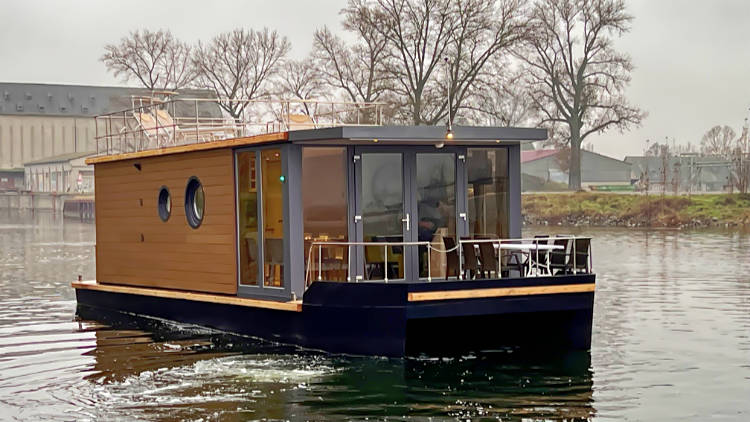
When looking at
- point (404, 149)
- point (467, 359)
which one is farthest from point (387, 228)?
point (467, 359)

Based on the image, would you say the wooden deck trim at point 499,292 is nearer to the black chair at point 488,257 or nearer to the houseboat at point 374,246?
the houseboat at point 374,246

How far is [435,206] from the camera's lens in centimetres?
1516

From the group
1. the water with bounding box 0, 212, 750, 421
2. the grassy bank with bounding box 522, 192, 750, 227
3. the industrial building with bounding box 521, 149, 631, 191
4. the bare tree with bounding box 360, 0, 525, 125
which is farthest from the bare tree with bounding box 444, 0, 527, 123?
the industrial building with bounding box 521, 149, 631, 191

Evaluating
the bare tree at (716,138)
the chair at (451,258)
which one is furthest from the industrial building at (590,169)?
the chair at (451,258)

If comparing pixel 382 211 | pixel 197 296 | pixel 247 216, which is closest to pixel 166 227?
pixel 197 296

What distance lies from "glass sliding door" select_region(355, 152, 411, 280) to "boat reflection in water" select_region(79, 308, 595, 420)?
1.52 meters

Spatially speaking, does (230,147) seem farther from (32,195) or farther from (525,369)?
(32,195)

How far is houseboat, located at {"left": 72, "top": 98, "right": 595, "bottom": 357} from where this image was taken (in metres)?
13.4

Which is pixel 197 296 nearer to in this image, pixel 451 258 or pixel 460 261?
pixel 451 258

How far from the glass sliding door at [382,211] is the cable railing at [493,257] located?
7cm

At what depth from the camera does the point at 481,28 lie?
4225 cm

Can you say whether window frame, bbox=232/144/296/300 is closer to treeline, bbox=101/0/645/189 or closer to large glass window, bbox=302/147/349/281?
large glass window, bbox=302/147/349/281

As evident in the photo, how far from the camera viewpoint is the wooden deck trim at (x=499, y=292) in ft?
42.2

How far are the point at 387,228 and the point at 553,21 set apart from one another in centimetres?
4170
